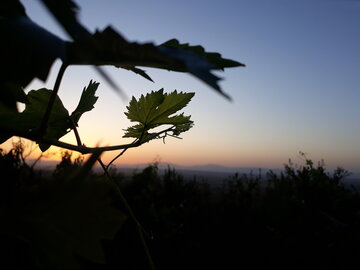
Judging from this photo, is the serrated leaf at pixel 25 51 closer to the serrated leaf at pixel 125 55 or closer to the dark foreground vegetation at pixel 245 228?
the serrated leaf at pixel 125 55

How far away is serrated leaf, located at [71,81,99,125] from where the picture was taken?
61 centimetres

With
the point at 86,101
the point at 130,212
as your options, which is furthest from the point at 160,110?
the point at 130,212

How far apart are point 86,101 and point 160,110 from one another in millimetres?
157

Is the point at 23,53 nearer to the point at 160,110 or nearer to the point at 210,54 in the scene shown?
the point at 210,54

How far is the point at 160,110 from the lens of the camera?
685 millimetres

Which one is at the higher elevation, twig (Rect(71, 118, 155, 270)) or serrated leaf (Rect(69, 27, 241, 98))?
serrated leaf (Rect(69, 27, 241, 98))

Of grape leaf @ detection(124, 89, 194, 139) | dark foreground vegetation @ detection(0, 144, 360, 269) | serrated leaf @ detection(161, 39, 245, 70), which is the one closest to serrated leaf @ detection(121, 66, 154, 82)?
serrated leaf @ detection(161, 39, 245, 70)

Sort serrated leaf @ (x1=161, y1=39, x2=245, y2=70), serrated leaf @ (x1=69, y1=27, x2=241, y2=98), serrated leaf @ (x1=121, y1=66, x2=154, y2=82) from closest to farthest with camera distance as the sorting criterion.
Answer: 1. serrated leaf @ (x1=69, y1=27, x2=241, y2=98)
2. serrated leaf @ (x1=161, y1=39, x2=245, y2=70)
3. serrated leaf @ (x1=121, y1=66, x2=154, y2=82)

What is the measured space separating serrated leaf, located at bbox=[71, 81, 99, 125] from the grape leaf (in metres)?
0.11

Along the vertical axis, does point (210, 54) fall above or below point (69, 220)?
above

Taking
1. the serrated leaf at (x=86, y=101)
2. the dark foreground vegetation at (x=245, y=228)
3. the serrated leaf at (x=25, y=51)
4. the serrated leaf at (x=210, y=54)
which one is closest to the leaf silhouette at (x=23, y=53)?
the serrated leaf at (x=25, y=51)

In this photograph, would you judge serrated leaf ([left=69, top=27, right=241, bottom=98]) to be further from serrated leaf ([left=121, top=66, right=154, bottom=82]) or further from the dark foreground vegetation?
the dark foreground vegetation

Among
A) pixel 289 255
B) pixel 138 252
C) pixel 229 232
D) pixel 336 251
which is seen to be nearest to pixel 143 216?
pixel 138 252

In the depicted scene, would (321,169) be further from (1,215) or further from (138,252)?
(1,215)
